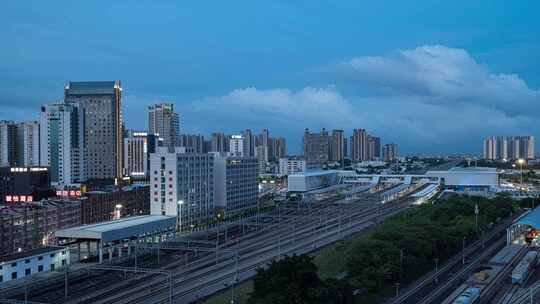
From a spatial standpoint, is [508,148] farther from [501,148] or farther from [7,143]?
[7,143]

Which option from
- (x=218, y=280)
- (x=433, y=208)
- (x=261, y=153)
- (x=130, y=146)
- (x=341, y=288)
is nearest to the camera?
(x=341, y=288)

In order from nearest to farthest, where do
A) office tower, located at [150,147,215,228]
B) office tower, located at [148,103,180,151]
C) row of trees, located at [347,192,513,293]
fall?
row of trees, located at [347,192,513,293]
office tower, located at [150,147,215,228]
office tower, located at [148,103,180,151]

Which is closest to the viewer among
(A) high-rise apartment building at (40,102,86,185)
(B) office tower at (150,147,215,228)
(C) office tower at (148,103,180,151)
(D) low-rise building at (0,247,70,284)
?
(D) low-rise building at (0,247,70,284)

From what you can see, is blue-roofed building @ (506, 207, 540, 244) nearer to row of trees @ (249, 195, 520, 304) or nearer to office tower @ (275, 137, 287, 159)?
row of trees @ (249, 195, 520, 304)

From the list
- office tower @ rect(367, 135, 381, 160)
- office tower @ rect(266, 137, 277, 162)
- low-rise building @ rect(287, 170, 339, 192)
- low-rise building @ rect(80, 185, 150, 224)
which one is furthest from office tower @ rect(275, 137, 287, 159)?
low-rise building @ rect(80, 185, 150, 224)

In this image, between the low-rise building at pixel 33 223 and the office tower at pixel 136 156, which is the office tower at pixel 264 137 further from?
the low-rise building at pixel 33 223

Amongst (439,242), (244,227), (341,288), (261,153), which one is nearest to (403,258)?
(439,242)

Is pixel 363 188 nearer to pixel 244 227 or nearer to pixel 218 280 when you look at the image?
pixel 244 227

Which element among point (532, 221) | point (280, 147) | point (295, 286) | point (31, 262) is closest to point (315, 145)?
point (280, 147)
